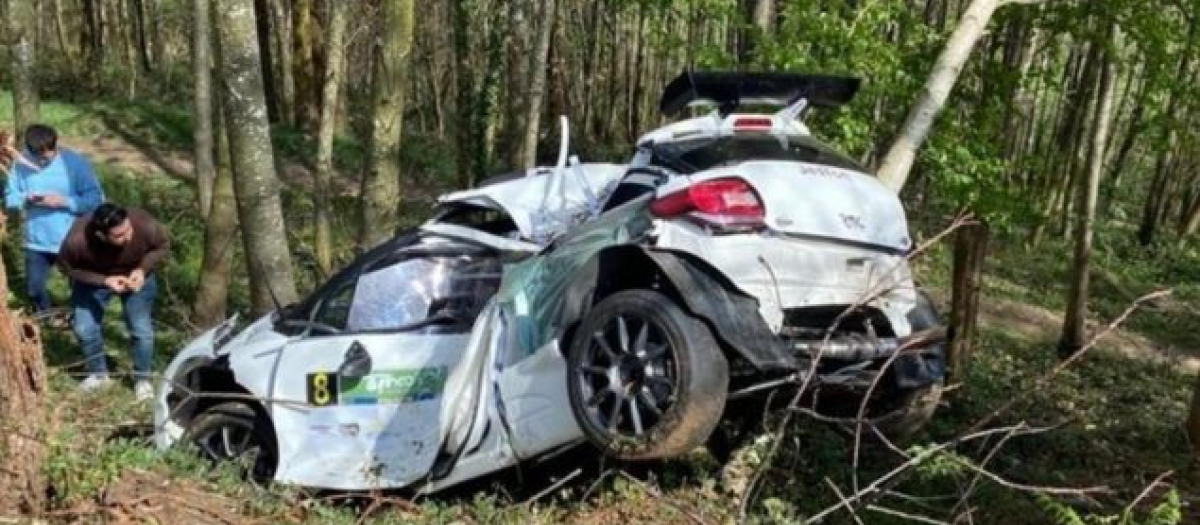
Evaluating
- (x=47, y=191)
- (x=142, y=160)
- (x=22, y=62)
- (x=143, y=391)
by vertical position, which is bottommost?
(x=142, y=160)

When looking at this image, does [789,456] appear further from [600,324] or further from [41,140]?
[41,140]

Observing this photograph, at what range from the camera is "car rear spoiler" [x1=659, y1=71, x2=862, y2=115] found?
21.0 ft

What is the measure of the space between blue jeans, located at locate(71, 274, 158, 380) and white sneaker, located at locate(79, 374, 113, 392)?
3.3 inches

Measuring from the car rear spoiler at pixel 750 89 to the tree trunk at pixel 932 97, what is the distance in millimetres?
1920

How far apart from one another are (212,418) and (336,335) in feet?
3.07

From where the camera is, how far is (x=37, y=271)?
9.89 metres

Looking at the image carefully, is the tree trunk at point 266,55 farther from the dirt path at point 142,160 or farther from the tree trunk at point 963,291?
the tree trunk at point 963,291

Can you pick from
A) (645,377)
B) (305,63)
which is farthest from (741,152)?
(305,63)

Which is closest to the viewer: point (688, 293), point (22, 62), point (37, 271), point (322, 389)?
point (688, 293)

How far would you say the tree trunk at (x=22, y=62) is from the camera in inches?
476

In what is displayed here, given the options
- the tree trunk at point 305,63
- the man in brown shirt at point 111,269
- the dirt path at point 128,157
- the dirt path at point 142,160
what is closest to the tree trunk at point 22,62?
the man in brown shirt at point 111,269

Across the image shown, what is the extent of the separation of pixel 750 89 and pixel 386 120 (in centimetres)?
431

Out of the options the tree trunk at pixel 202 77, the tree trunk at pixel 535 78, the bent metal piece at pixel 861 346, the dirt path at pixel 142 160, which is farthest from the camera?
the dirt path at pixel 142 160

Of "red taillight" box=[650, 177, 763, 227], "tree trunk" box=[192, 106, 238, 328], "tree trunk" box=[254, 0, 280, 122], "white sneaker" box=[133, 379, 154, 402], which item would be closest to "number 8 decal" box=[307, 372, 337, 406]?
"white sneaker" box=[133, 379, 154, 402]
